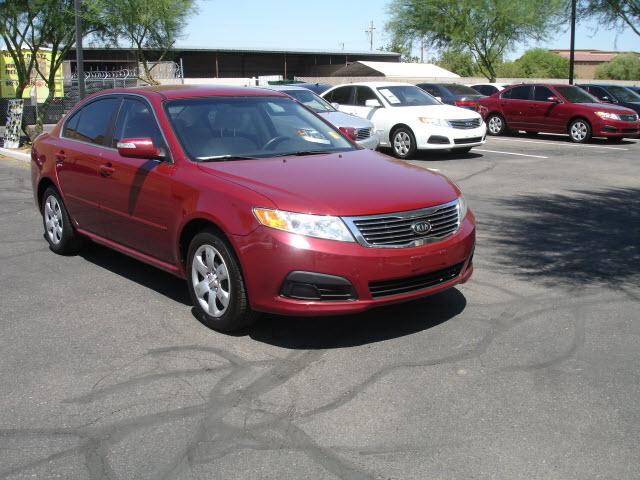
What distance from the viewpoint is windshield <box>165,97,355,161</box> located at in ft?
18.7

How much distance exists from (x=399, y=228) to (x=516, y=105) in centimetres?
1713

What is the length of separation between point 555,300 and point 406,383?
2.05 meters

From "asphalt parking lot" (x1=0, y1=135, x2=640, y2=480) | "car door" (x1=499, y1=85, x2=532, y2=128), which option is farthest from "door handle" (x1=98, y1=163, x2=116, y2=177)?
"car door" (x1=499, y1=85, x2=532, y2=128)

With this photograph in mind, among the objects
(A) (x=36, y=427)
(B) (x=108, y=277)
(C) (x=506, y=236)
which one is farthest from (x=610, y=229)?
(A) (x=36, y=427)

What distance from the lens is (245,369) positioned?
4.54 metres

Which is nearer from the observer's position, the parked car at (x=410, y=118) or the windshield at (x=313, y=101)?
the windshield at (x=313, y=101)

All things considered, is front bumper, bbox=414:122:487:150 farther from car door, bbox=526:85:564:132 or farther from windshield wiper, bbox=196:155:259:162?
windshield wiper, bbox=196:155:259:162

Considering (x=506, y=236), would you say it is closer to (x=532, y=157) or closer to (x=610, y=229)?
(x=610, y=229)

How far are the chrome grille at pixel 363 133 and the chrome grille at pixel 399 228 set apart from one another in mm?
8671

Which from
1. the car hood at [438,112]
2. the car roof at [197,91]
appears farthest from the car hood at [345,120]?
the car roof at [197,91]

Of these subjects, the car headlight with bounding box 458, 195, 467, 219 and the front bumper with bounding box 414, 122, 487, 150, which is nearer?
the car headlight with bounding box 458, 195, 467, 219

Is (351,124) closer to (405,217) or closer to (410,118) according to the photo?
(410,118)

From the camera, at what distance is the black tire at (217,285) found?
4.88 m

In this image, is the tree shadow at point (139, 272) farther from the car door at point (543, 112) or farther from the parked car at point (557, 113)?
the car door at point (543, 112)
